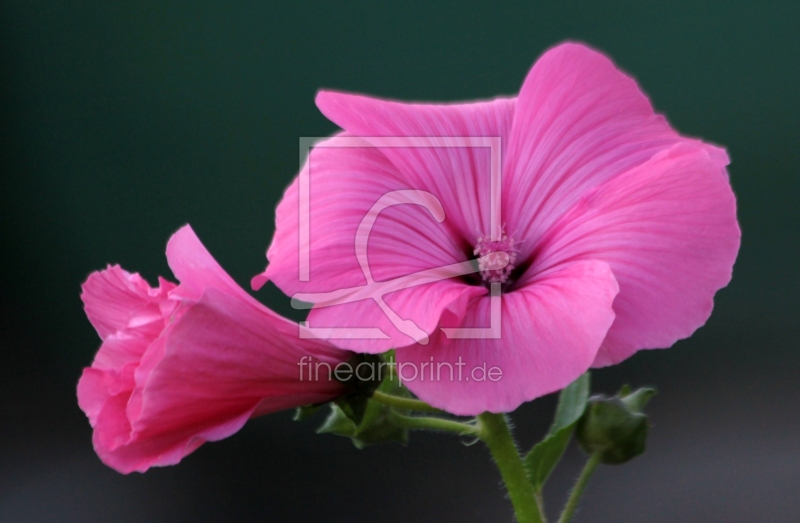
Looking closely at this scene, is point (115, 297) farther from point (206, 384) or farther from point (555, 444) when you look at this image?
point (555, 444)

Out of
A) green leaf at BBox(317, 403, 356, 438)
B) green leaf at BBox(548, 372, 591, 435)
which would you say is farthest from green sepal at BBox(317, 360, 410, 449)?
green leaf at BBox(548, 372, 591, 435)

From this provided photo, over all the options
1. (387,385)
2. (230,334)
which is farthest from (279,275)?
(387,385)

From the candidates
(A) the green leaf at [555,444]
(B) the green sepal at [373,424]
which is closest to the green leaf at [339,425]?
(B) the green sepal at [373,424]

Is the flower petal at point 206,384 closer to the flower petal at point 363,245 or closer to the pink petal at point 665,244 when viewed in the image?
the flower petal at point 363,245

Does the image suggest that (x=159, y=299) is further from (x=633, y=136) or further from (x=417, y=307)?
(x=633, y=136)

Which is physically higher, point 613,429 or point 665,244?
point 665,244

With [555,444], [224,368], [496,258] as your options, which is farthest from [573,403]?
[224,368]

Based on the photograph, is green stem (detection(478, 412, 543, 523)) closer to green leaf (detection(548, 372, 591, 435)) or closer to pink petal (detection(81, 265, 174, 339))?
green leaf (detection(548, 372, 591, 435))
